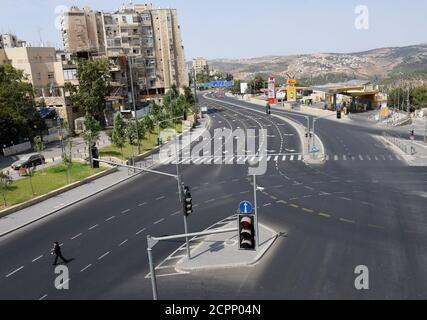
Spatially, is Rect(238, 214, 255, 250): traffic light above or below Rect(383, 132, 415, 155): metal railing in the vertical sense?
above

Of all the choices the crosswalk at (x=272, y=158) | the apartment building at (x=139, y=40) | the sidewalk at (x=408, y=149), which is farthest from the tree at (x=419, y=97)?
the crosswalk at (x=272, y=158)

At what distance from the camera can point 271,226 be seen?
3014cm

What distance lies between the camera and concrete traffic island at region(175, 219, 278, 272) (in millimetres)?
24125

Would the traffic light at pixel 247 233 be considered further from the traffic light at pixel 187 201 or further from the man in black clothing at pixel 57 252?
the man in black clothing at pixel 57 252

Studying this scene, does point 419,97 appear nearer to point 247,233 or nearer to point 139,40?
point 139,40

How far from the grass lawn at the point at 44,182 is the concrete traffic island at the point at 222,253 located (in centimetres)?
2120

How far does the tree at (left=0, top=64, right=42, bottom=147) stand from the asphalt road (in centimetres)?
2791

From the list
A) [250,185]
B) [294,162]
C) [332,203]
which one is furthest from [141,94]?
[332,203]

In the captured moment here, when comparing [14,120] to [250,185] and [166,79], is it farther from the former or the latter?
[166,79]

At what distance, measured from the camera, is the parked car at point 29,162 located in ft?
170

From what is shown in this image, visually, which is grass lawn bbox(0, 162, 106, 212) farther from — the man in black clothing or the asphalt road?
the man in black clothing

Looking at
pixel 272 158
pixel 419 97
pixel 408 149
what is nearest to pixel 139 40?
pixel 272 158

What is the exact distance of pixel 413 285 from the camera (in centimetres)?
2075

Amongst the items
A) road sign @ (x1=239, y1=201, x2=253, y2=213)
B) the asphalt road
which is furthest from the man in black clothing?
road sign @ (x1=239, y1=201, x2=253, y2=213)
